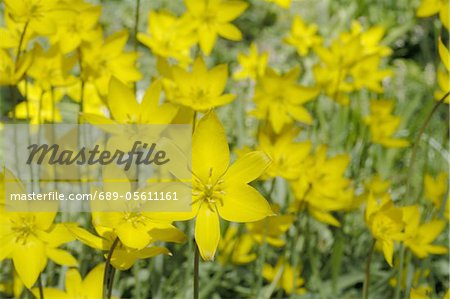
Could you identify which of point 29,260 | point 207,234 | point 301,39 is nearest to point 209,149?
point 207,234

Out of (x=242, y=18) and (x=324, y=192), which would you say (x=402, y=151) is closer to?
(x=324, y=192)

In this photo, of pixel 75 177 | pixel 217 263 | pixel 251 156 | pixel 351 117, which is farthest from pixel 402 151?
pixel 251 156

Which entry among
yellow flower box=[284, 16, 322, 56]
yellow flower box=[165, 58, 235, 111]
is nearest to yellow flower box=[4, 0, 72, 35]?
yellow flower box=[165, 58, 235, 111]

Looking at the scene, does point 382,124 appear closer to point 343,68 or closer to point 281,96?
point 343,68

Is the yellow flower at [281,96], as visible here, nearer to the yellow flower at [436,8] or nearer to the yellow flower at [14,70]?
Answer: the yellow flower at [436,8]

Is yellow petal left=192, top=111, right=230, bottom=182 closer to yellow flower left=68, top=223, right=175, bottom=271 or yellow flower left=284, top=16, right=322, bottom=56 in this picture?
yellow flower left=68, top=223, right=175, bottom=271

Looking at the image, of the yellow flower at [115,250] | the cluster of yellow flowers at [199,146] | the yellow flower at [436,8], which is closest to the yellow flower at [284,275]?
the cluster of yellow flowers at [199,146]

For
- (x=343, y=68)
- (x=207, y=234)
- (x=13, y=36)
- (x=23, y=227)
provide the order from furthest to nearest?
(x=343, y=68) < (x=13, y=36) < (x=23, y=227) < (x=207, y=234)
